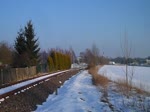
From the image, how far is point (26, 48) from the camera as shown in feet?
196

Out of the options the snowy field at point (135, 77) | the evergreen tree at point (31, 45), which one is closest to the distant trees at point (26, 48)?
the evergreen tree at point (31, 45)

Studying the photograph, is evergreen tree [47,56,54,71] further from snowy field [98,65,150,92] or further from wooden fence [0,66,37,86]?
wooden fence [0,66,37,86]

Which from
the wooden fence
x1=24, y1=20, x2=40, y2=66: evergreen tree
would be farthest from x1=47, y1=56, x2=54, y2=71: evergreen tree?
the wooden fence

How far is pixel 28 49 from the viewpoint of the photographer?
59.8 metres

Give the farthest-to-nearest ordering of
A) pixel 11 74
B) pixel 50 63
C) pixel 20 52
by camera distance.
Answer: pixel 50 63 < pixel 20 52 < pixel 11 74

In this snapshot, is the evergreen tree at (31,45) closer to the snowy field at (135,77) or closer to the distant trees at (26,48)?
the distant trees at (26,48)

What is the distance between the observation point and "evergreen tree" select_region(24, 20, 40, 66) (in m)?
59.2

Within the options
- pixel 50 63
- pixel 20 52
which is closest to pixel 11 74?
pixel 20 52

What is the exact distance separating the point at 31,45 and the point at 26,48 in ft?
5.55

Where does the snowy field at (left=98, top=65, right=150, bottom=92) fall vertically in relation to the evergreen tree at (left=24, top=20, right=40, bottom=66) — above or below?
below

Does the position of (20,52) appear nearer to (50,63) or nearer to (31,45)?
(31,45)

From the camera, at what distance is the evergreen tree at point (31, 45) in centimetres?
5924

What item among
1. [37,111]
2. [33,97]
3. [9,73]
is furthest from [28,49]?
[37,111]

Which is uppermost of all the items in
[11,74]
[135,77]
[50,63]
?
[50,63]
